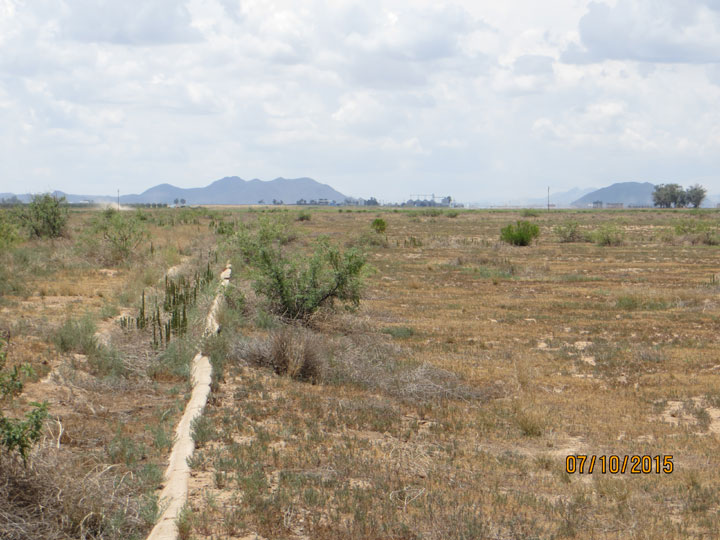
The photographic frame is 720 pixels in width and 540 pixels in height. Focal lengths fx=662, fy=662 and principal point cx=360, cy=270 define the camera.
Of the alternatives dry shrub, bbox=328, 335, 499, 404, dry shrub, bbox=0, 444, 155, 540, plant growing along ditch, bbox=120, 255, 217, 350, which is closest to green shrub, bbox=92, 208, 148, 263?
plant growing along ditch, bbox=120, 255, 217, 350

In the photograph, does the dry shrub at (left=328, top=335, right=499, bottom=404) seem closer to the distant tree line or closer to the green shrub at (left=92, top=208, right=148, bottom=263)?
the green shrub at (left=92, top=208, right=148, bottom=263)

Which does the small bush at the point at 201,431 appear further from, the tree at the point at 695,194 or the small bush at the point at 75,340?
the tree at the point at 695,194

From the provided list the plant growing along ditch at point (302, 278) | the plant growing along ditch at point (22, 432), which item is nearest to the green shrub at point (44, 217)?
the plant growing along ditch at point (302, 278)

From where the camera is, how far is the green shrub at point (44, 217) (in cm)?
3133

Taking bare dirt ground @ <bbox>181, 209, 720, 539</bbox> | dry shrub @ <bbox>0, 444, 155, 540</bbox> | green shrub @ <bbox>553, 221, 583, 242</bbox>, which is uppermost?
green shrub @ <bbox>553, 221, 583, 242</bbox>

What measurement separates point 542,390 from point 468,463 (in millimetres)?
3610

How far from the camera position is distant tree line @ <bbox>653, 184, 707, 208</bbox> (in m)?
170

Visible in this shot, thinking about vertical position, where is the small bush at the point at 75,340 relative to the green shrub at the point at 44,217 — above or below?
below

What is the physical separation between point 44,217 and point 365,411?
27523mm

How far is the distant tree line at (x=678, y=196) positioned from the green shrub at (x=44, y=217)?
169924 millimetres

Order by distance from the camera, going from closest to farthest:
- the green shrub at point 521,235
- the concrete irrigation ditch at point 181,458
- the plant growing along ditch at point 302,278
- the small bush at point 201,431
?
the concrete irrigation ditch at point 181,458, the small bush at point 201,431, the plant growing along ditch at point 302,278, the green shrub at point 521,235

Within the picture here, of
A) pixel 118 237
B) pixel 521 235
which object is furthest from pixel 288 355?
pixel 521 235

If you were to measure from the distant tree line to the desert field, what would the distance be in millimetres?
169083

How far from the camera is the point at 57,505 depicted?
16.3 feet
